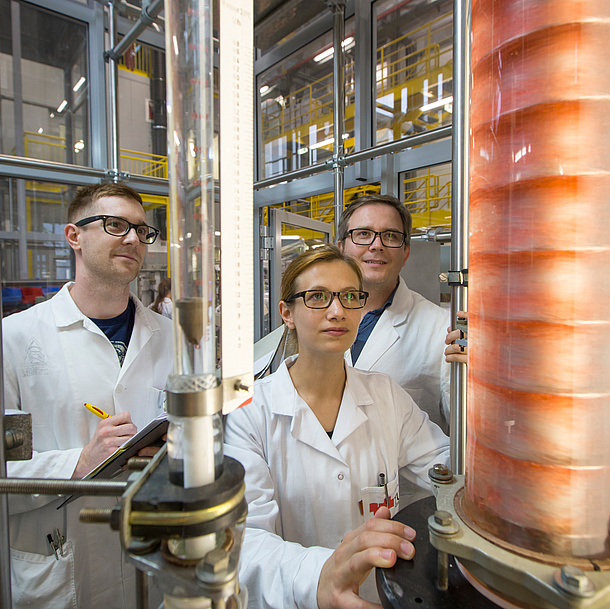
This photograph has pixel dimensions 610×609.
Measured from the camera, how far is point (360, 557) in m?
0.41

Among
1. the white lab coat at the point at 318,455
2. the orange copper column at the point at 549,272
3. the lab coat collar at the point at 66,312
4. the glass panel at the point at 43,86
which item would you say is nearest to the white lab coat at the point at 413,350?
the white lab coat at the point at 318,455

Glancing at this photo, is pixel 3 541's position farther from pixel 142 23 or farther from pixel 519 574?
pixel 142 23

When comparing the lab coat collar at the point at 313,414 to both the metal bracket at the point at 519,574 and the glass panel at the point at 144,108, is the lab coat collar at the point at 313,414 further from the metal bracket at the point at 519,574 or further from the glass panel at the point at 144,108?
the glass panel at the point at 144,108

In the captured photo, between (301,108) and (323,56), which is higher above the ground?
(323,56)

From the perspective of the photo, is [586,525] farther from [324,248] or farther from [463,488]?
[324,248]

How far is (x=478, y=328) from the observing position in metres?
0.35

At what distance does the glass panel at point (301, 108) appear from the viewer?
232 cm

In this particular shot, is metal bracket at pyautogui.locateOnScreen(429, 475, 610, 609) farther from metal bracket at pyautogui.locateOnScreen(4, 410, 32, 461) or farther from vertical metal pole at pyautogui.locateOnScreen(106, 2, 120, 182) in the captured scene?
vertical metal pole at pyautogui.locateOnScreen(106, 2, 120, 182)

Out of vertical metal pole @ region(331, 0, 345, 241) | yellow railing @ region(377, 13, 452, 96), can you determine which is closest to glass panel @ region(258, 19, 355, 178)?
yellow railing @ region(377, 13, 452, 96)

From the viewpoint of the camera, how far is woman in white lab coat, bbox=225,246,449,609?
723 mm

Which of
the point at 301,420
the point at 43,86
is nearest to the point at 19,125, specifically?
the point at 43,86

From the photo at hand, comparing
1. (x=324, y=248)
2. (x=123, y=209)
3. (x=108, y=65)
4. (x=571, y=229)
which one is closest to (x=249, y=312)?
(x=571, y=229)

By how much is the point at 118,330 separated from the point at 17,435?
916mm

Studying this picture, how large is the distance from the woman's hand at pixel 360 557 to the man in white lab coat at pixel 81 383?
2.19ft
